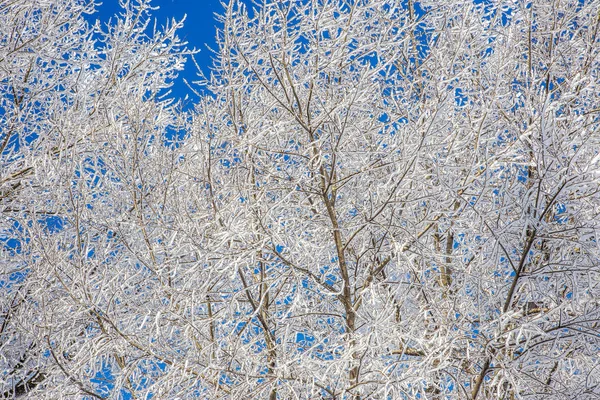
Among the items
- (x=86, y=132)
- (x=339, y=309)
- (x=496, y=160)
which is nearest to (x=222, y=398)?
(x=339, y=309)

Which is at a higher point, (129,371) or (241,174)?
(241,174)

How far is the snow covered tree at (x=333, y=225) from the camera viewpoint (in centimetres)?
324

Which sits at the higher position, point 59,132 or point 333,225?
point 59,132

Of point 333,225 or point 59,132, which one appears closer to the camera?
point 333,225

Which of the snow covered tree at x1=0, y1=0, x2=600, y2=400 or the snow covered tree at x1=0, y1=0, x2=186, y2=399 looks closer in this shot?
the snow covered tree at x1=0, y1=0, x2=600, y2=400

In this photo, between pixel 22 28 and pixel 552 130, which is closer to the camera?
pixel 552 130

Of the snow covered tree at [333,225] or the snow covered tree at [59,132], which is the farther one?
the snow covered tree at [59,132]

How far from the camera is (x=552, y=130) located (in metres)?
2.77

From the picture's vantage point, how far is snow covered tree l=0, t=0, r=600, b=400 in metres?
3.24

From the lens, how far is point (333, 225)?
3.73 m

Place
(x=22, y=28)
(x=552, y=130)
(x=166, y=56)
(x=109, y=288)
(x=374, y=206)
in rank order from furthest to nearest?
1. (x=166, y=56)
2. (x=22, y=28)
3. (x=109, y=288)
4. (x=374, y=206)
5. (x=552, y=130)

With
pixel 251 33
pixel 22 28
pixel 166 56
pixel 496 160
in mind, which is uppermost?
pixel 166 56

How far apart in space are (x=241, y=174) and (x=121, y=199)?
4.82ft

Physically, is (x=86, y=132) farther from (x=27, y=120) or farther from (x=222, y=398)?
(x=222, y=398)
